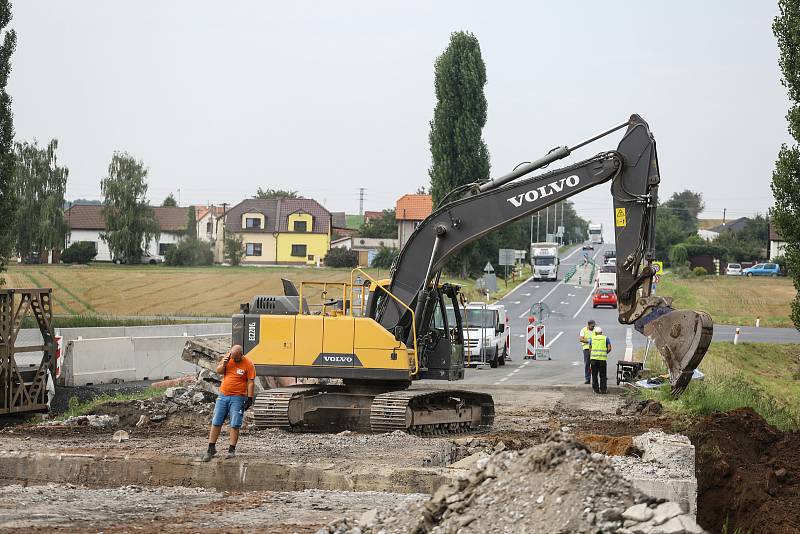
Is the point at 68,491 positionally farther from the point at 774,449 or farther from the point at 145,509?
the point at 774,449

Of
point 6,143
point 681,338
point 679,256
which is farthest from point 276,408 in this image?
point 679,256

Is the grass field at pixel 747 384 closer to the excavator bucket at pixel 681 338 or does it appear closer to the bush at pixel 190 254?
the excavator bucket at pixel 681 338

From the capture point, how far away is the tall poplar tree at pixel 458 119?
225 ft

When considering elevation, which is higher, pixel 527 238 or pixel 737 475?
pixel 527 238

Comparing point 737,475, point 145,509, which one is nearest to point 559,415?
point 737,475

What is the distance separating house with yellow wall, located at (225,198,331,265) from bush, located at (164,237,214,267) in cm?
1100

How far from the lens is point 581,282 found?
296 ft

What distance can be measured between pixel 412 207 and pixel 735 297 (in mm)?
41241

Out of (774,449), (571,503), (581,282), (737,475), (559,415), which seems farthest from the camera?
(581,282)

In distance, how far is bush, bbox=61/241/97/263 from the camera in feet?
193

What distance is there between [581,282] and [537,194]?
7477 centimetres

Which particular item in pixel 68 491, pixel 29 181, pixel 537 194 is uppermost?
pixel 29 181

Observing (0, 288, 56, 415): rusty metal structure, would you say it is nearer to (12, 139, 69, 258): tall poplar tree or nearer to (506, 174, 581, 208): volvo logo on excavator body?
(506, 174, 581, 208): volvo logo on excavator body

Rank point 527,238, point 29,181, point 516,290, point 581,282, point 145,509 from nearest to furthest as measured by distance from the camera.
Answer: point 145,509 < point 29,181 < point 516,290 < point 581,282 < point 527,238
